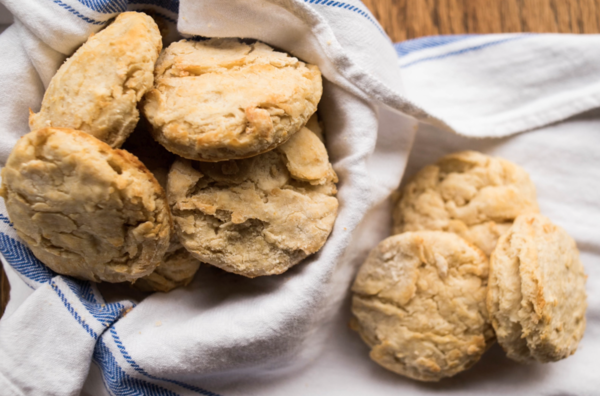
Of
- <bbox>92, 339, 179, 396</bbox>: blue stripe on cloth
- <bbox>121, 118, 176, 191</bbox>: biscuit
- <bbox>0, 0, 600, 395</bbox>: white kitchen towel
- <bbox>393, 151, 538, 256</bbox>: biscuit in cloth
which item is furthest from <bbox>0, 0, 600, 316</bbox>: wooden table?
<bbox>92, 339, 179, 396</bbox>: blue stripe on cloth

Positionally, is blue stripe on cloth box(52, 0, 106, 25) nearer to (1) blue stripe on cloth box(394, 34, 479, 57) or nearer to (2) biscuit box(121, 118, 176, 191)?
(2) biscuit box(121, 118, 176, 191)

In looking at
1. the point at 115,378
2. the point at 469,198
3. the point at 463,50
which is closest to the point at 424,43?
the point at 463,50

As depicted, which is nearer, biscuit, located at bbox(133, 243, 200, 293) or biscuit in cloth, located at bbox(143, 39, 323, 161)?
biscuit in cloth, located at bbox(143, 39, 323, 161)

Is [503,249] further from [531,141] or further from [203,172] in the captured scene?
[203,172]

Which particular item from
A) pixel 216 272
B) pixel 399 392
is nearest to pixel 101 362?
pixel 216 272

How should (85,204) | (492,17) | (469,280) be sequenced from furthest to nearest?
(492,17) < (469,280) < (85,204)

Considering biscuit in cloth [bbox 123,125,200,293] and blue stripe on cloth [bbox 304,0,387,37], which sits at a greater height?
blue stripe on cloth [bbox 304,0,387,37]

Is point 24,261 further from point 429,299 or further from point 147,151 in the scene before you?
point 429,299

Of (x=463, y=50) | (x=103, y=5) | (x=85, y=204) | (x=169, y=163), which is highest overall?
(x=103, y=5)
